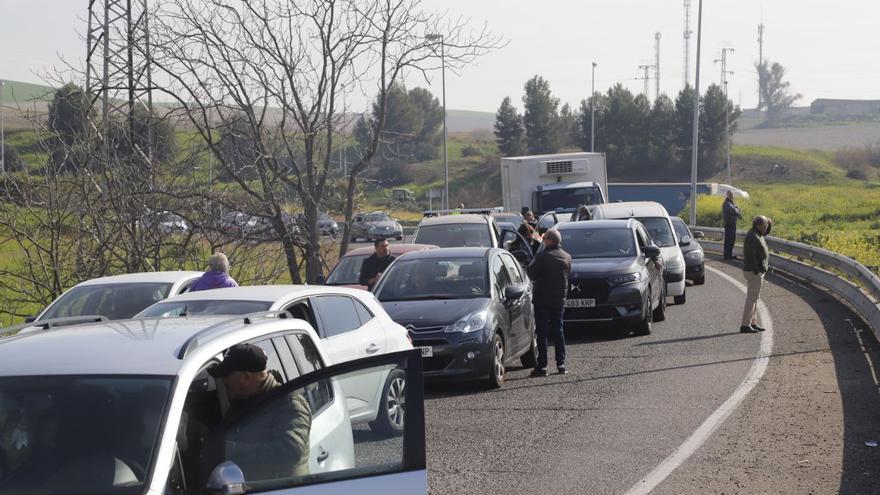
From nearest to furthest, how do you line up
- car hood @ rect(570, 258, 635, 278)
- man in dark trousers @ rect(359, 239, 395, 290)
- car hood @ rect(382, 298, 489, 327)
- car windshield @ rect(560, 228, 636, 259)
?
car hood @ rect(382, 298, 489, 327), man in dark trousers @ rect(359, 239, 395, 290), car hood @ rect(570, 258, 635, 278), car windshield @ rect(560, 228, 636, 259)

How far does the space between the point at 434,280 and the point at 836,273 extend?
14396mm

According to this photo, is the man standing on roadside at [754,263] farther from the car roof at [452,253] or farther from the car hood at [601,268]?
the car roof at [452,253]

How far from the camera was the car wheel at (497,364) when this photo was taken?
12.7 meters

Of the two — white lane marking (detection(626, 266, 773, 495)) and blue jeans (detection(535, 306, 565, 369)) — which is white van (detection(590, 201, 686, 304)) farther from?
blue jeans (detection(535, 306, 565, 369))

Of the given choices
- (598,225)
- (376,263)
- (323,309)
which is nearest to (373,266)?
(376,263)

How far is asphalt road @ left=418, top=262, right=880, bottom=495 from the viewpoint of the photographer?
834cm

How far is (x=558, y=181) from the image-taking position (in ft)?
117

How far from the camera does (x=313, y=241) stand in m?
20.5

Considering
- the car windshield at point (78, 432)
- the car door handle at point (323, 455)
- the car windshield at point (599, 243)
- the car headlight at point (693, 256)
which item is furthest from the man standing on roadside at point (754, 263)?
the car windshield at point (78, 432)

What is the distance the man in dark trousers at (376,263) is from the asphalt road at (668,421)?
2.96m

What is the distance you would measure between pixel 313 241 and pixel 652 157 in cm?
9191

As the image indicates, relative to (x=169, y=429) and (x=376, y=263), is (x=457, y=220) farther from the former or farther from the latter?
(x=169, y=429)

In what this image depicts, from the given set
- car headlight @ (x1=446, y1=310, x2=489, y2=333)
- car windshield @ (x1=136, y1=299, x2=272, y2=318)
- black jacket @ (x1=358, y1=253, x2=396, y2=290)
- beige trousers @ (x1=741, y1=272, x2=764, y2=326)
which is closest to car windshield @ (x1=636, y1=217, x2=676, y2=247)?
beige trousers @ (x1=741, y1=272, x2=764, y2=326)

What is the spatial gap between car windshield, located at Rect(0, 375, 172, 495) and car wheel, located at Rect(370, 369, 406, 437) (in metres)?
0.90
